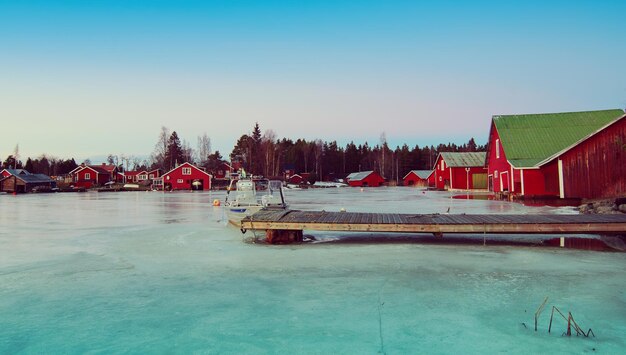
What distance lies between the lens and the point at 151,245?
35.0 feet

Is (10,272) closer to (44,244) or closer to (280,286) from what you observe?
(44,244)

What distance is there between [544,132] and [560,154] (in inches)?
358

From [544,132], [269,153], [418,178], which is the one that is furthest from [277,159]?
[544,132]

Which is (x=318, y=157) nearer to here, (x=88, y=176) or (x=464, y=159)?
(x=88, y=176)

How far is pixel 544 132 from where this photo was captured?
98.4ft

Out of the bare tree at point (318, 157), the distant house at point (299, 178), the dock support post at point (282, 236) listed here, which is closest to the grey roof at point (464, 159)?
the dock support post at point (282, 236)

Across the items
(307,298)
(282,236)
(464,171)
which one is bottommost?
(307,298)

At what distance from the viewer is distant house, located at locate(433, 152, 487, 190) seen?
151 feet

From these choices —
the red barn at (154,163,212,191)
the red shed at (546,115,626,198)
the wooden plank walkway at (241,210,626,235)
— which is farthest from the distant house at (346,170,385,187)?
the wooden plank walkway at (241,210,626,235)

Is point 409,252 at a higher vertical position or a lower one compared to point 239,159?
lower

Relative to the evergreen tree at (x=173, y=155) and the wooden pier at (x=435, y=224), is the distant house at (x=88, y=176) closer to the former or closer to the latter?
the evergreen tree at (x=173, y=155)

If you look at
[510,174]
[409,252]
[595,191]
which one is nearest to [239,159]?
[510,174]

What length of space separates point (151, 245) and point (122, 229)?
3.96 m

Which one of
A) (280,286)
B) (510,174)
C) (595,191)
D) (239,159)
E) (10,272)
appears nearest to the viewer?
(280,286)
